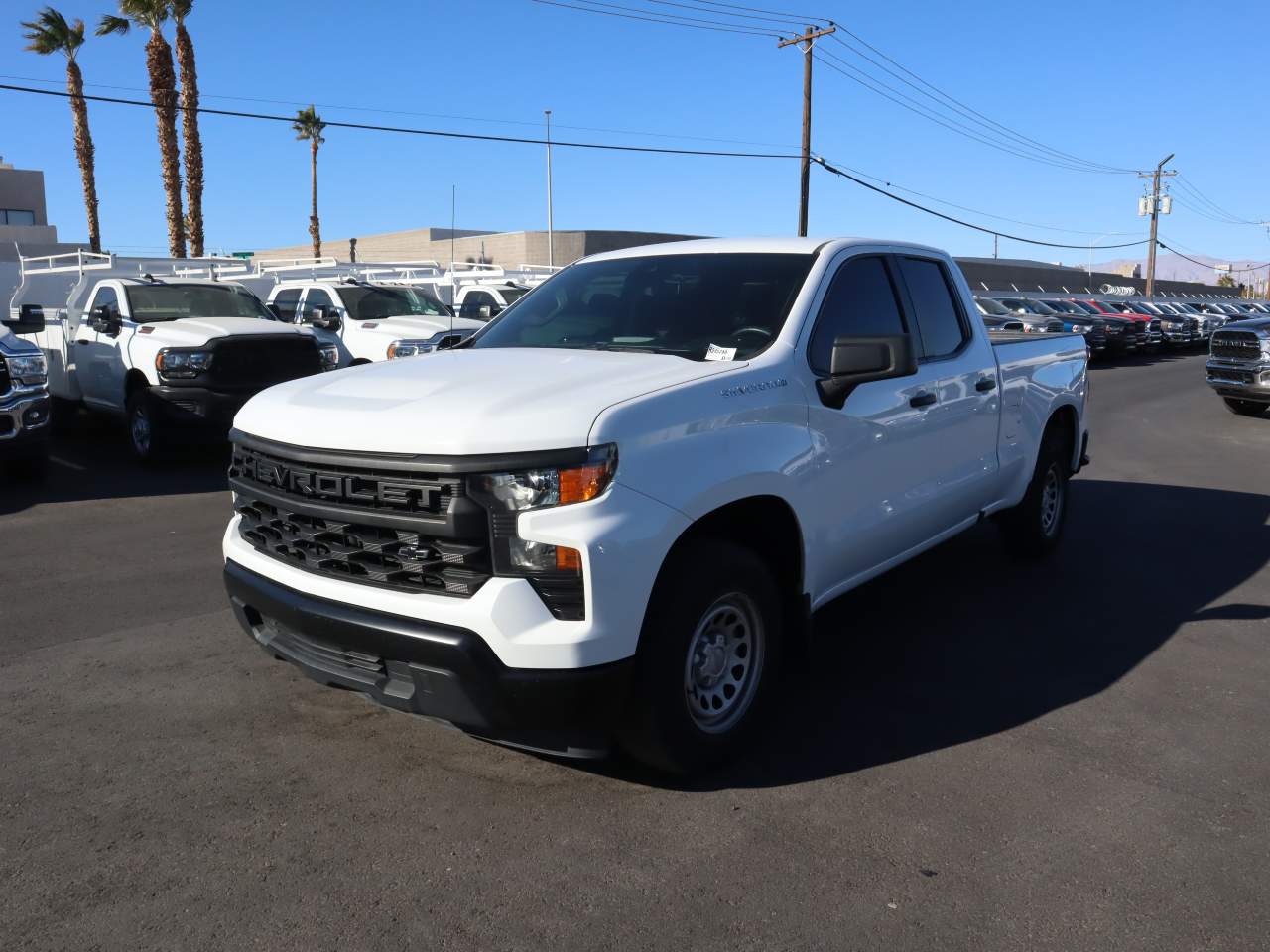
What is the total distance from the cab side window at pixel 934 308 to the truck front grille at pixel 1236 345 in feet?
41.0

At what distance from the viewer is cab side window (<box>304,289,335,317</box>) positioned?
Result: 14812mm

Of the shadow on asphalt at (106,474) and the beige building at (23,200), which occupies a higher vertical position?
the beige building at (23,200)

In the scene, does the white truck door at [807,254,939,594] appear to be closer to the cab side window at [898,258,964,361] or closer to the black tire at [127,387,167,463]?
the cab side window at [898,258,964,361]

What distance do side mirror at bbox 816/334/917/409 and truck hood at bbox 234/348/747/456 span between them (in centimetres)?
42

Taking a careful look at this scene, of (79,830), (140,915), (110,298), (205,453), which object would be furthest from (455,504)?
(110,298)

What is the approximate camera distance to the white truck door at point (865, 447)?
4.15 metres

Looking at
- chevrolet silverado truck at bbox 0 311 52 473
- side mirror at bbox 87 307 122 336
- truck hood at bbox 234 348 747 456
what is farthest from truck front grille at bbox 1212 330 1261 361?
chevrolet silverado truck at bbox 0 311 52 473

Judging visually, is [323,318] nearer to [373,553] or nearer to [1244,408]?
[373,553]

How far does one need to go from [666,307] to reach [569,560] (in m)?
1.75

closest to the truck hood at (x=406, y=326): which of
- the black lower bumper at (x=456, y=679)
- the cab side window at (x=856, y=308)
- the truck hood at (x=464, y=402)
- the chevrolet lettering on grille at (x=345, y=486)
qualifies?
the cab side window at (x=856, y=308)

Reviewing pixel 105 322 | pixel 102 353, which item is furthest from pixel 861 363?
pixel 102 353

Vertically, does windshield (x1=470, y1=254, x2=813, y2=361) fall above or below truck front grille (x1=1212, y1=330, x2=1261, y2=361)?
above

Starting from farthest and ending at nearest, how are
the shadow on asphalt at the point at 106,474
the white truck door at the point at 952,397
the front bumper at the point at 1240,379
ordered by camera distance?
the front bumper at the point at 1240,379
the shadow on asphalt at the point at 106,474
the white truck door at the point at 952,397

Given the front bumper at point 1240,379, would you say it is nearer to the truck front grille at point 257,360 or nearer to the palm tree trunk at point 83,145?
the truck front grille at point 257,360
